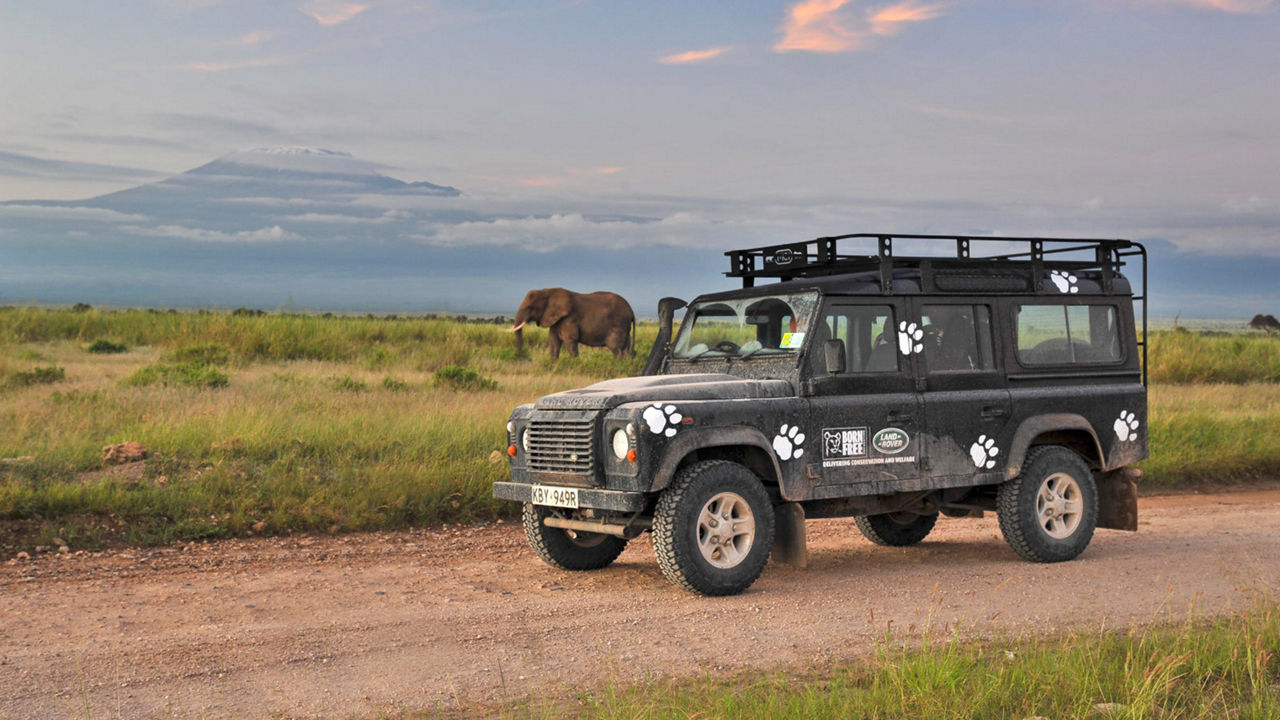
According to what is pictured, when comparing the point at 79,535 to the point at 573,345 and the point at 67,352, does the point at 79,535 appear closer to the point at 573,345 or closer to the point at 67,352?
the point at 67,352

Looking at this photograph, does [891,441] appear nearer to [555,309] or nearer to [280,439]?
[280,439]

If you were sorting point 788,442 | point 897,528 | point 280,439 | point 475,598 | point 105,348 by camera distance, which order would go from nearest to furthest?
point 475,598
point 788,442
point 897,528
point 280,439
point 105,348

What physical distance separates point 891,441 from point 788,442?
36.9 inches

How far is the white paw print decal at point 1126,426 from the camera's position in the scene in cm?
1017

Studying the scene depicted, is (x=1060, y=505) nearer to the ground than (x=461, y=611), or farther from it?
farther from it

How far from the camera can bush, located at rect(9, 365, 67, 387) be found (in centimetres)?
1992

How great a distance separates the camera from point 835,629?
740 centimetres

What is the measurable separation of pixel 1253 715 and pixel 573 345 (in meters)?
30.2

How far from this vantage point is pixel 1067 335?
10.1 meters

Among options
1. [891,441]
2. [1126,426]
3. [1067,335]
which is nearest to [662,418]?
[891,441]

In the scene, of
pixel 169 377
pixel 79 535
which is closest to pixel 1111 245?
pixel 79 535

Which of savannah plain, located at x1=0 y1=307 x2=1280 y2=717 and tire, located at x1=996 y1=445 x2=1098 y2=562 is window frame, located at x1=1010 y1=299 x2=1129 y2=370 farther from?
savannah plain, located at x1=0 y1=307 x2=1280 y2=717

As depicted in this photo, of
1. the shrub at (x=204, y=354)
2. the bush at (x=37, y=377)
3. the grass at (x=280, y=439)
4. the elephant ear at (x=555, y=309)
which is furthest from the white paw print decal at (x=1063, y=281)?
the elephant ear at (x=555, y=309)

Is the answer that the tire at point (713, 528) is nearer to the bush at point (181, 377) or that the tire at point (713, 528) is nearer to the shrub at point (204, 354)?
the bush at point (181, 377)
